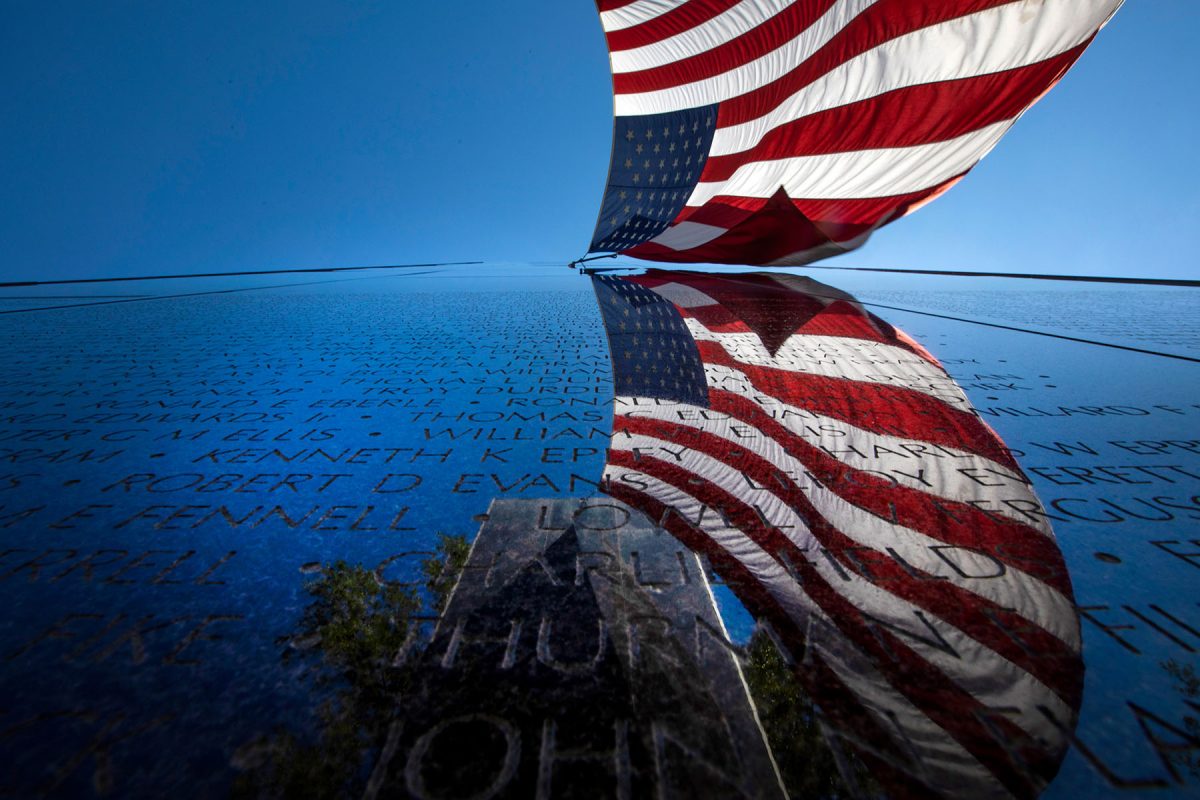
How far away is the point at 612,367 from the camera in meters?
3.52

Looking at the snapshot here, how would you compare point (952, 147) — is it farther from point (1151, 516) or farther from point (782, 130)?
point (1151, 516)

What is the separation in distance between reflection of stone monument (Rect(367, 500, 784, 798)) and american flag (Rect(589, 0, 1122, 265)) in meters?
7.75

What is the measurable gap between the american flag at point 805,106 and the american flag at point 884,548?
5.48 metres

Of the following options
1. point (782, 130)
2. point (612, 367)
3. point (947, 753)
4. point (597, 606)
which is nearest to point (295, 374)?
point (612, 367)

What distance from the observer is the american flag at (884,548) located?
3.03 ft

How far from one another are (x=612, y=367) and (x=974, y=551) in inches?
91.8

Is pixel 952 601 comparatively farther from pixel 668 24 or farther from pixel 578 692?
pixel 668 24

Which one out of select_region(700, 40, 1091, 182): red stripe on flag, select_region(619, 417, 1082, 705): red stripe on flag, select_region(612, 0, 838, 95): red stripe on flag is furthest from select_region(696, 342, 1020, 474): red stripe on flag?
select_region(612, 0, 838, 95): red stripe on flag

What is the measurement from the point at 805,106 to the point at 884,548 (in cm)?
821

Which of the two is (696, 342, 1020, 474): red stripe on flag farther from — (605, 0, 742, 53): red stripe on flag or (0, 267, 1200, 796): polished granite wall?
(605, 0, 742, 53): red stripe on flag

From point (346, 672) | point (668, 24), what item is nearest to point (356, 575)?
point (346, 672)

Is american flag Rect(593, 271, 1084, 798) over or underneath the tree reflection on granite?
underneath

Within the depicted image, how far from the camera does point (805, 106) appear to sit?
7.91m

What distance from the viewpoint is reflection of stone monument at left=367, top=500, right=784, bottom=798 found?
2.73 ft
